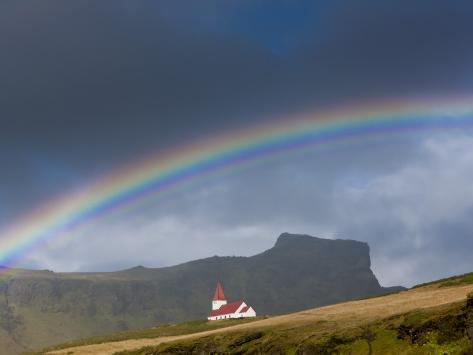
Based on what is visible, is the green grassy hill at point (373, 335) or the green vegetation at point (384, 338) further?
the green grassy hill at point (373, 335)

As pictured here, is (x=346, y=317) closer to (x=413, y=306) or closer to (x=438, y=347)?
(x=413, y=306)

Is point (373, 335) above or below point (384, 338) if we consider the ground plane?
above

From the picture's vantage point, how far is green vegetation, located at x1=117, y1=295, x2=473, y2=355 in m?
38.7

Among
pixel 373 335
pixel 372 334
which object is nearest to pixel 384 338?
pixel 373 335

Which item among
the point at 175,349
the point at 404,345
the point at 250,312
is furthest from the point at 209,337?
the point at 250,312

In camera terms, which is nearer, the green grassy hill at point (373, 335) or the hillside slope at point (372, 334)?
the green grassy hill at point (373, 335)

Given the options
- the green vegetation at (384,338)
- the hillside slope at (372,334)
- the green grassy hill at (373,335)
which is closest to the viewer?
the green vegetation at (384,338)

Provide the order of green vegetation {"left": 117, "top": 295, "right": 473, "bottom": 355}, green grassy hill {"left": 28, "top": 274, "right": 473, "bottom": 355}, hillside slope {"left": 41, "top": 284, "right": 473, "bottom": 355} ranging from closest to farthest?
green vegetation {"left": 117, "top": 295, "right": 473, "bottom": 355}
green grassy hill {"left": 28, "top": 274, "right": 473, "bottom": 355}
hillside slope {"left": 41, "top": 284, "right": 473, "bottom": 355}

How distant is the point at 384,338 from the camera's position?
43.3 meters

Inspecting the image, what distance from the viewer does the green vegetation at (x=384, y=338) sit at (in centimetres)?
3869

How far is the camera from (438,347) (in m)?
38.7

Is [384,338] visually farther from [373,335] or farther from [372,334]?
[372,334]

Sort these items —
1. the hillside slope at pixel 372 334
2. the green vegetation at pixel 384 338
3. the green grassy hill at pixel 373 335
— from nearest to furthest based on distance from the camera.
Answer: the green vegetation at pixel 384 338, the green grassy hill at pixel 373 335, the hillside slope at pixel 372 334

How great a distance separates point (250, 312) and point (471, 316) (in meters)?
159
